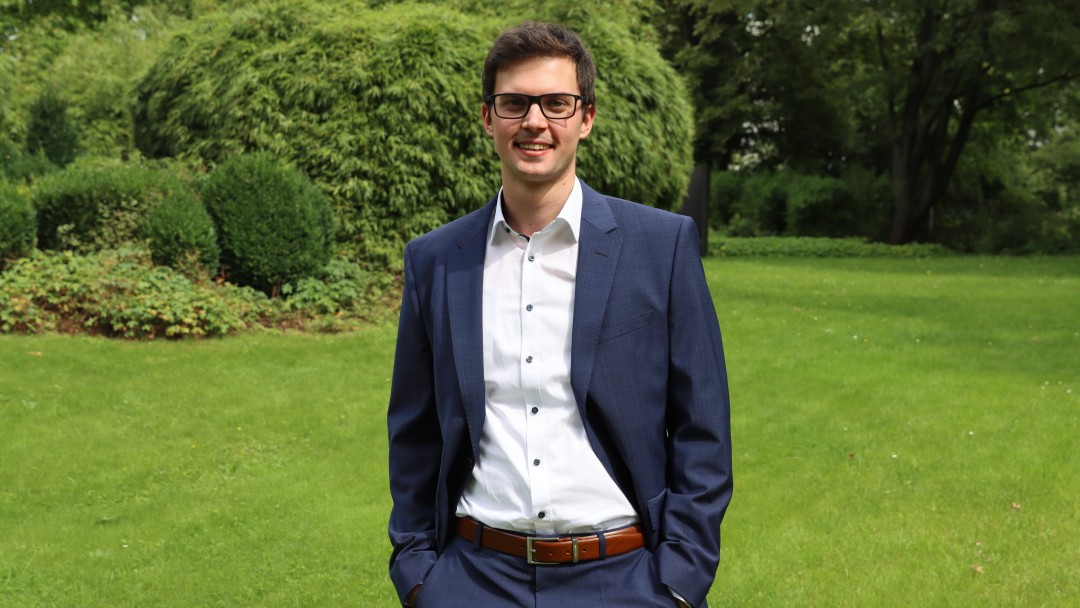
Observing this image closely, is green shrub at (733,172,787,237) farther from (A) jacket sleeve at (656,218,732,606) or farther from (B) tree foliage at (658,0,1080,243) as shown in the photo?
(A) jacket sleeve at (656,218,732,606)

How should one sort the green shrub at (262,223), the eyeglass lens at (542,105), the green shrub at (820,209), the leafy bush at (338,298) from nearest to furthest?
the eyeglass lens at (542,105), the leafy bush at (338,298), the green shrub at (262,223), the green shrub at (820,209)

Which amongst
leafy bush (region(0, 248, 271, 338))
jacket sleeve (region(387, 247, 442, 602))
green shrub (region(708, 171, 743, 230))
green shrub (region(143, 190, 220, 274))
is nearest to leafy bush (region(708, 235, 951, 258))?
green shrub (region(708, 171, 743, 230))

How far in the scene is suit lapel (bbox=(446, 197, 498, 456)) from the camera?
8.70 ft

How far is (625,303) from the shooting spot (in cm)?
266

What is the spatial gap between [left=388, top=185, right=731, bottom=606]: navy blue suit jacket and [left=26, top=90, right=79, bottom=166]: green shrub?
18869mm

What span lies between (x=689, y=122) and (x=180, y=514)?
11714 mm

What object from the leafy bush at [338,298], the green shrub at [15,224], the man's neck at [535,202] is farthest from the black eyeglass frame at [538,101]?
the green shrub at [15,224]

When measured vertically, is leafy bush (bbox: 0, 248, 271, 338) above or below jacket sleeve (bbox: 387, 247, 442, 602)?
below

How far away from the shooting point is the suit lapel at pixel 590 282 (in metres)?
2.59

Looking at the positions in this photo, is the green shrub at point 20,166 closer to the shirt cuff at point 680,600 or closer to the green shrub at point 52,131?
the green shrub at point 52,131

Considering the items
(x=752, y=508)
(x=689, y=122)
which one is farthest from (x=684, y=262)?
(x=689, y=122)

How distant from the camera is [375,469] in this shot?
24.3ft

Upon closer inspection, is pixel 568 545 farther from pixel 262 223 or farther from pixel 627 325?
pixel 262 223

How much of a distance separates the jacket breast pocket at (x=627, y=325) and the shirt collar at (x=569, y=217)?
0.23 metres
